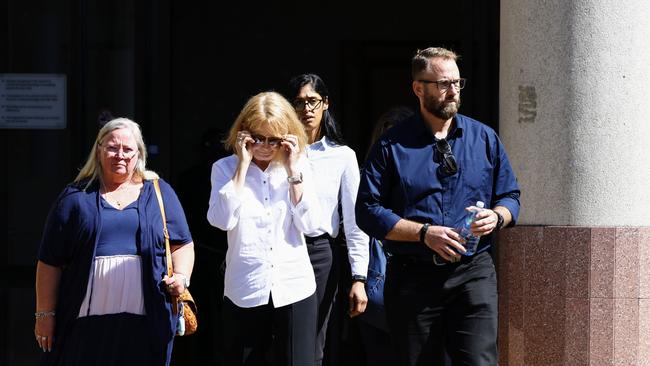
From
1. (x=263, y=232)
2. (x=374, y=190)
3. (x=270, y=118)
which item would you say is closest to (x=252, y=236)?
(x=263, y=232)

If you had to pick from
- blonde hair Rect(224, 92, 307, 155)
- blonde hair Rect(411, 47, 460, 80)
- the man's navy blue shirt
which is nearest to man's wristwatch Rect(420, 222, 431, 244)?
the man's navy blue shirt

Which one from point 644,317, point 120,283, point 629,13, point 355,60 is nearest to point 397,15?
point 355,60

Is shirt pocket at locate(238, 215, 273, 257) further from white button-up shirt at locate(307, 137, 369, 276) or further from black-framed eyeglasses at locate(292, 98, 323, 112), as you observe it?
black-framed eyeglasses at locate(292, 98, 323, 112)

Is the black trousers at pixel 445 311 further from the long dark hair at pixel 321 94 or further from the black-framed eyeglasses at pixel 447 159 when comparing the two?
the long dark hair at pixel 321 94

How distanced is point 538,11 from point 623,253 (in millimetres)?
1524

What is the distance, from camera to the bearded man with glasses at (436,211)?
17.2 ft

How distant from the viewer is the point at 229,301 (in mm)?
5758

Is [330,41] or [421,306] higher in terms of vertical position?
[330,41]

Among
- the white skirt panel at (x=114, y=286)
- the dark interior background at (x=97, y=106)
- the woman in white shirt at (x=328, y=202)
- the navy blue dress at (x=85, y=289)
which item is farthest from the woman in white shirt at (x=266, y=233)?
the dark interior background at (x=97, y=106)

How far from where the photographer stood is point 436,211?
5.30m

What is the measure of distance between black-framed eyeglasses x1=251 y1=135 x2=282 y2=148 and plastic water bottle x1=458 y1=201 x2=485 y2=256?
1145 mm

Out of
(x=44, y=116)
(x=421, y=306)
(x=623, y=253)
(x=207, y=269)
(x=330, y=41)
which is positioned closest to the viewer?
(x=421, y=306)

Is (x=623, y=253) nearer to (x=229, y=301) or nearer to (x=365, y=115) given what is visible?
(x=229, y=301)

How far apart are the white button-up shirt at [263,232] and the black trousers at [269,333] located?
5 centimetres
